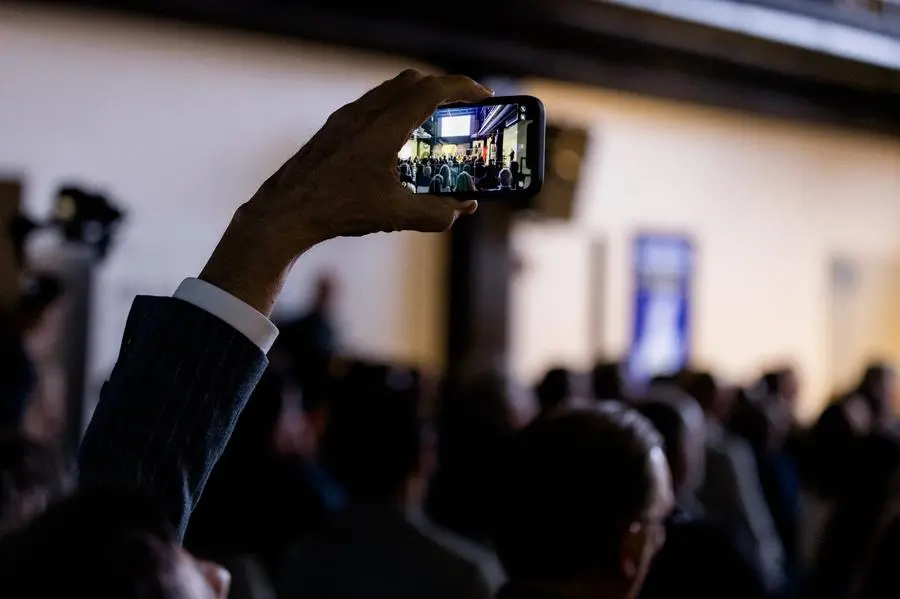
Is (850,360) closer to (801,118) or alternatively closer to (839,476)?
(801,118)

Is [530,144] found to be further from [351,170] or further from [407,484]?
[407,484]

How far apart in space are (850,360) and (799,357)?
56 cm

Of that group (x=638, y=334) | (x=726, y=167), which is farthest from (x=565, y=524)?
(x=726, y=167)

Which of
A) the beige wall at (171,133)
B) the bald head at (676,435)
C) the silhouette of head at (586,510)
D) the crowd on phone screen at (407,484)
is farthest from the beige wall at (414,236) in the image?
the silhouette of head at (586,510)

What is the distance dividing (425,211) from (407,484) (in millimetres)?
1357

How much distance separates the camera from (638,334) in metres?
7.00

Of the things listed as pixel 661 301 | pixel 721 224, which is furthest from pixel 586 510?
pixel 721 224

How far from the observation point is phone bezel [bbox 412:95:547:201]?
37.9 inches

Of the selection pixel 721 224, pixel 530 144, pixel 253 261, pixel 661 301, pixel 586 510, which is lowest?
pixel 661 301

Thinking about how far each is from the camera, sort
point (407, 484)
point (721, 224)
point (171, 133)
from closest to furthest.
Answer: point (407, 484) → point (171, 133) → point (721, 224)

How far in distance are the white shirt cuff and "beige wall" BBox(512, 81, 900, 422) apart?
5421 mm

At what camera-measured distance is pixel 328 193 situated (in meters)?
0.87

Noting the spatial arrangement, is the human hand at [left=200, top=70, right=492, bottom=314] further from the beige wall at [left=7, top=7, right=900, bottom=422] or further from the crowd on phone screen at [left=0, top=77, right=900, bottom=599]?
the beige wall at [left=7, top=7, right=900, bottom=422]

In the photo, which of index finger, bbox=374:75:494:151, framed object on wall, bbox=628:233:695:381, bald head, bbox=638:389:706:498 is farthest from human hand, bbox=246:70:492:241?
framed object on wall, bbox=628:233:695:381
